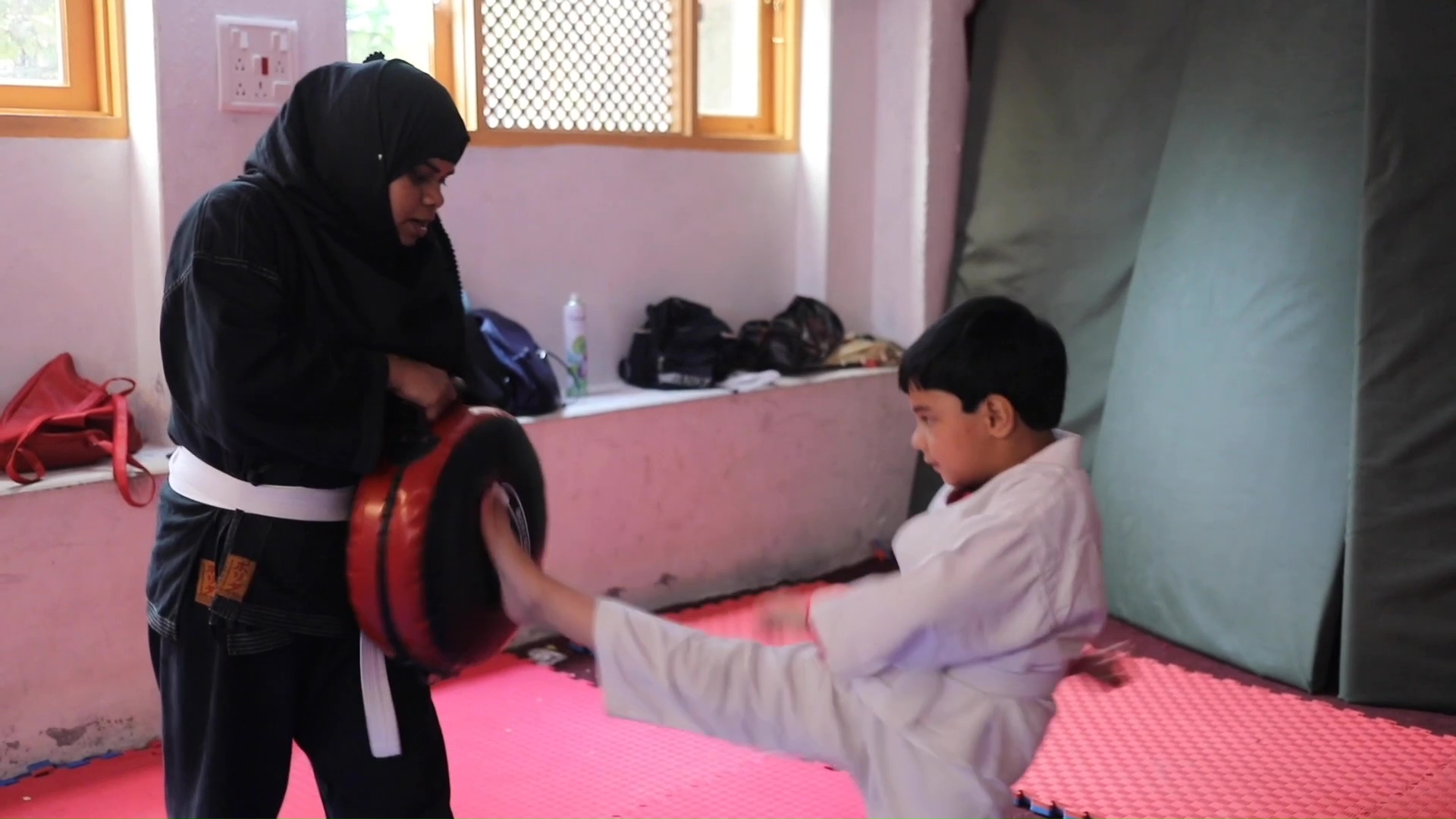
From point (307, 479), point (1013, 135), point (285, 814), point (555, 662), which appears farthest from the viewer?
point (1013, 135)

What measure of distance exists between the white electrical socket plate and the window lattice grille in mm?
748

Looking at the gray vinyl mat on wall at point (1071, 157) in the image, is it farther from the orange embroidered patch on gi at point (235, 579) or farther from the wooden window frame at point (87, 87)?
the orange embroidered patch on gi at point (235, 579)

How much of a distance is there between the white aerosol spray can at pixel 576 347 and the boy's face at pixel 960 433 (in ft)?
8.35

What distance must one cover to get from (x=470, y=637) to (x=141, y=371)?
190 centimetres

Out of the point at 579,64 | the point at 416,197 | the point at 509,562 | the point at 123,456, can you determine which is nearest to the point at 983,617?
the point at 509,562

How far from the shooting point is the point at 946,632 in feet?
5.15

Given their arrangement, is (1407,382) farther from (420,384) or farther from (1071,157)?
(420,384)

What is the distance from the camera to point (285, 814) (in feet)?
9.26

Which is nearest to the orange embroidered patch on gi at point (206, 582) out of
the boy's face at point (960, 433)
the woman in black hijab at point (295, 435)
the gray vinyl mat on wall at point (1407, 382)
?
the woman in black hijab at point (295, 435)

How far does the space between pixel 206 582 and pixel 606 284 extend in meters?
2.64

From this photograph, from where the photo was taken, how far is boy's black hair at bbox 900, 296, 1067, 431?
1643 millimetres

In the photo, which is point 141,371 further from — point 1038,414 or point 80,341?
point 1038,414

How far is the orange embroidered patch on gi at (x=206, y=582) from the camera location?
1807 millimetres

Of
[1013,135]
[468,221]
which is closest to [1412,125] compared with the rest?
[1013,135]
